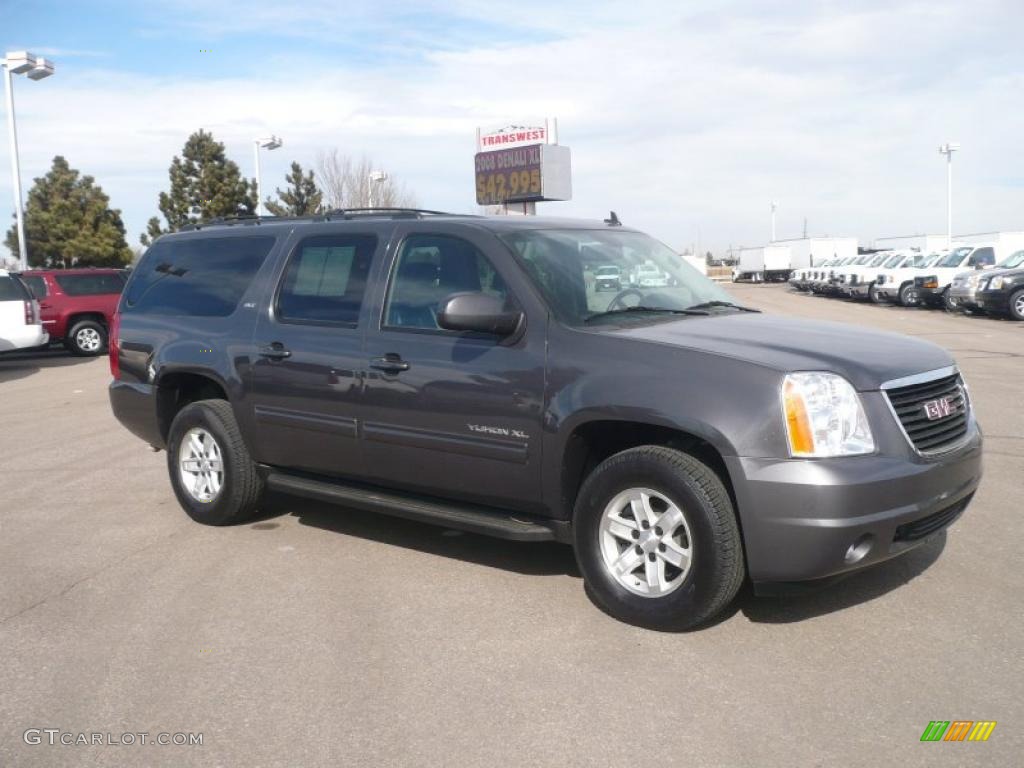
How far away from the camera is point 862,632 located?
448cm

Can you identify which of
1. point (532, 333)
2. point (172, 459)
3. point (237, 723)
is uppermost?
point (532, 333)

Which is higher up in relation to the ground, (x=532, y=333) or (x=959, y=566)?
(x=532, y=333)

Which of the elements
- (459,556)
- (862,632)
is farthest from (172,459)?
(862,632)

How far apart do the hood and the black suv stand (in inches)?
0.7

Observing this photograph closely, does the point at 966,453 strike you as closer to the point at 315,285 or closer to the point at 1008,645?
the point at 1008,645

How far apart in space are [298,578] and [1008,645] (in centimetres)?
343

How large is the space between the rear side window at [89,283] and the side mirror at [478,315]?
56.6ft

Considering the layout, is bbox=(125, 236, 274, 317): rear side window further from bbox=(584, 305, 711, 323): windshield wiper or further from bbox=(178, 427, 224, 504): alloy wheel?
bbox=(584, 305, 711, 323): windshield wiper

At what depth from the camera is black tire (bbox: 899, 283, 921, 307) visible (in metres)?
30.2

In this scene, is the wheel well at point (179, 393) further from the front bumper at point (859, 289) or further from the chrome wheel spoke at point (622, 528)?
the front bumper at point (859, 289)

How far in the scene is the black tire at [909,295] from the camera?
30.2m

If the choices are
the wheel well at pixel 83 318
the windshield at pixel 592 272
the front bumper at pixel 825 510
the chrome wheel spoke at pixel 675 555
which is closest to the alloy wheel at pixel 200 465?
the windshield at pixel 592 272

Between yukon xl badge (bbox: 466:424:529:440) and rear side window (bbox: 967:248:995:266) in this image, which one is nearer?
yukon xl badge (bbox: 466:424:529:440)

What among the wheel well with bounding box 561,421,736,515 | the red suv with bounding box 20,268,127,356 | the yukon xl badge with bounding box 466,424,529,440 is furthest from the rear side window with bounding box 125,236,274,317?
the red suv with bounding box 20,268,127,356
